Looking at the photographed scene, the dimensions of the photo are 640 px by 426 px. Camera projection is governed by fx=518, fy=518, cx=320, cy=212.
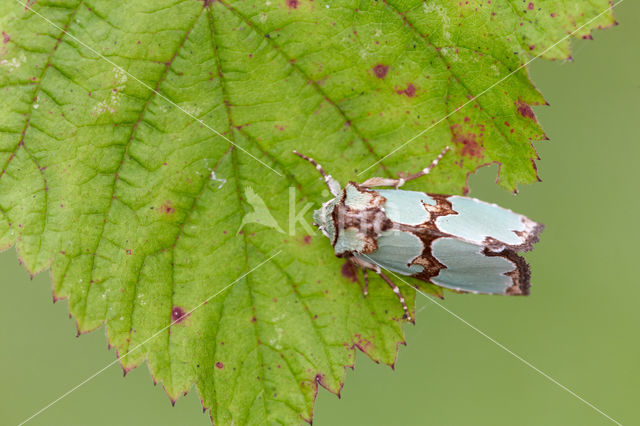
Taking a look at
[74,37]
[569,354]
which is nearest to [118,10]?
[74,37]

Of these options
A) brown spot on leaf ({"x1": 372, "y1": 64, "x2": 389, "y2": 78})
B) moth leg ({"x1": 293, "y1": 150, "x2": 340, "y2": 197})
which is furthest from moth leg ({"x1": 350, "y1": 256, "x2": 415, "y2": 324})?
brown spot on leaf ({"x1": 372, "y1": 64, "x2": 389, "y2": 78})

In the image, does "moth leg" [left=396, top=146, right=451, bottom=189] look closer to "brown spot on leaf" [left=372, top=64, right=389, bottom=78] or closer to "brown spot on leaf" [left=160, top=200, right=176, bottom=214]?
"brown spot on leaf" [left=372, top=64, right=389, bottom=78]

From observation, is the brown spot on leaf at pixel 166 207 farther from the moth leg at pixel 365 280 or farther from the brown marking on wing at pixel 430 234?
the brown marking on wing at pixel 430 234

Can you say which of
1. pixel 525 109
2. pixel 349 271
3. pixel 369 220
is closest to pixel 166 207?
pixel 349 271

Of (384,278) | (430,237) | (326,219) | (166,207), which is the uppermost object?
(166,207)

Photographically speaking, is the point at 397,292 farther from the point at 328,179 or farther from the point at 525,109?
the point at 525,109

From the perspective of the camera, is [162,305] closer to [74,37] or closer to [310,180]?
[310,180]

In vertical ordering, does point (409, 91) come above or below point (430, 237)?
above
